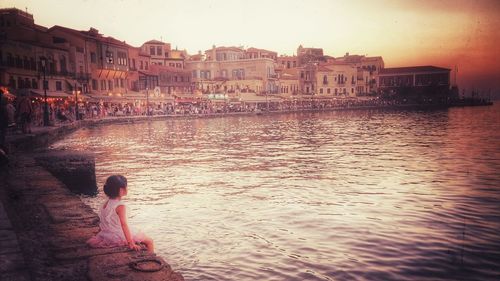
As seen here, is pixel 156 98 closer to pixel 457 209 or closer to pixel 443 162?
pixel 443 162

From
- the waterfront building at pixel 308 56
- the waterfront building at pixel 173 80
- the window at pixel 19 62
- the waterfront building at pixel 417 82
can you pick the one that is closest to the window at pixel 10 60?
the window at pixel 19 62

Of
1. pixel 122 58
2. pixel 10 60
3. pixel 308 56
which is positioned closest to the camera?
pixel 10 60

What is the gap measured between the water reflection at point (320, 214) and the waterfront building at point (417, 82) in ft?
315

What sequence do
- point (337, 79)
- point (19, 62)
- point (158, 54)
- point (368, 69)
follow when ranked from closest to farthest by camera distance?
point (19, 62)
point (158, 54)
point (337, 79)
point (368, 69)

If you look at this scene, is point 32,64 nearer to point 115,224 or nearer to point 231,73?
point 231,73

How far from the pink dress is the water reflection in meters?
1.47

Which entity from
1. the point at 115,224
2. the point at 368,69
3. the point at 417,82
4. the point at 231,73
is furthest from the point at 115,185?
the point at 417,82

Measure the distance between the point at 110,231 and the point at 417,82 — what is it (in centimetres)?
11478

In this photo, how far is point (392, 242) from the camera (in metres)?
7.13

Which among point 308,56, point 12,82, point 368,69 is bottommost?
point 12,82

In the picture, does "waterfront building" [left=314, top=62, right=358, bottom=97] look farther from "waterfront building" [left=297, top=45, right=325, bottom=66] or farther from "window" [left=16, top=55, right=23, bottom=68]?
"window" [left=16, top=55, right=23, bottom=68]

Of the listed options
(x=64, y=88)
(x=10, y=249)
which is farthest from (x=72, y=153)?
(x=64, y=88)

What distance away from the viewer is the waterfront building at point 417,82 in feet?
350

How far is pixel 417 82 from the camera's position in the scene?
10756cm
